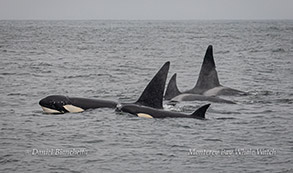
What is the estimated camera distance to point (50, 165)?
9.70 m

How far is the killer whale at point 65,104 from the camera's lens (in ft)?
46.1

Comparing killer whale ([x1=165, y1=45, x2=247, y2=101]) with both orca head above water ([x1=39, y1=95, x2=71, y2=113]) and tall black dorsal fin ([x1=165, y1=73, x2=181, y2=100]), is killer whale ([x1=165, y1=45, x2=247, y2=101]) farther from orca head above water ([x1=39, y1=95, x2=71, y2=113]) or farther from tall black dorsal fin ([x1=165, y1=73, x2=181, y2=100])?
orca head above water ([x1=39, y1=95, x2=71, y2=113])

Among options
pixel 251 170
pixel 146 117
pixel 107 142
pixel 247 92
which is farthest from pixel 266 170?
pixel 247 92

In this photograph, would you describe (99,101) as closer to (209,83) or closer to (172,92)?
(172,92)

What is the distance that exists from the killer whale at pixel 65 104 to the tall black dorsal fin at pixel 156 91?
105cm

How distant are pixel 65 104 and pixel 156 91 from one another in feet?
7.67

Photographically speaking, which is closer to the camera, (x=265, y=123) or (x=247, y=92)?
(x=265, y=123)

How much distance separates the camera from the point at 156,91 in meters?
13.7

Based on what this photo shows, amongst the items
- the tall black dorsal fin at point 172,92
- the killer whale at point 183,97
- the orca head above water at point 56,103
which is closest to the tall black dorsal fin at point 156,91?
the orca head above water at point 56,103

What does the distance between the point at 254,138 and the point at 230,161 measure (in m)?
1.96

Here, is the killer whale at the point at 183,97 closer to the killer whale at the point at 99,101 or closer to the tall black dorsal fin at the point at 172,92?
the tall black dorsal fin at the point at 172,92

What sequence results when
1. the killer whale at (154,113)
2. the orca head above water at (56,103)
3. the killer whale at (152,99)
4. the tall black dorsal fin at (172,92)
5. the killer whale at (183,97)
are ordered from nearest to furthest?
the killer whale at (154,113)
the killer whale at (152,99)
the orca head above water at (56,103)
the killer whale at (183,97)
the tall black dorsal fin at (172,92)

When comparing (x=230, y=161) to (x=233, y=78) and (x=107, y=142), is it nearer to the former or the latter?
(x=107, y=142)

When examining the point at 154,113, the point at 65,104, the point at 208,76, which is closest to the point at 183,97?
the point at 208,76
